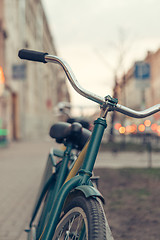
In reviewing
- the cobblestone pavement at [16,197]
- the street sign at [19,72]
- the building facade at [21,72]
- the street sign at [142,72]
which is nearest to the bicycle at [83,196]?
the cobblestone pavement at [16,197]

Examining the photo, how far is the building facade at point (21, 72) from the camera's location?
75.8 feet

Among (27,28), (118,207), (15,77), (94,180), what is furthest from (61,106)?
(27,28)

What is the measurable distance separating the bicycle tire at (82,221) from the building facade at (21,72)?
19.7 meters

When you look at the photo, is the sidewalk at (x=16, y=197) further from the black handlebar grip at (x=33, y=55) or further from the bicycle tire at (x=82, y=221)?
the black handlebar grip at (x=33, y=55)

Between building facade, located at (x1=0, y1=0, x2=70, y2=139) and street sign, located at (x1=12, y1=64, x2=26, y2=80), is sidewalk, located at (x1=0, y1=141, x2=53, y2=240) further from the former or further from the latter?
building facade, located at (x1=0, y1=0, x2=70, y2=139)

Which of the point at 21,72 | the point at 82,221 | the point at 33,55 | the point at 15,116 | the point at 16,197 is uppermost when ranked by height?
the point at 21,72

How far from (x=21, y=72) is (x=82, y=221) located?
20.6m

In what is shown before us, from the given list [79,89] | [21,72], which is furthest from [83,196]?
[21,72]

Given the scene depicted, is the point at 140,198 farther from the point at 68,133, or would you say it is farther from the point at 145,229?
the point at 68,133

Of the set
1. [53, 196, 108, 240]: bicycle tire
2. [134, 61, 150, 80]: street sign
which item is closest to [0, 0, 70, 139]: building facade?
[134, 61, 150, 80]: street sign

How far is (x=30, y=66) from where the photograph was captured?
1385 inches

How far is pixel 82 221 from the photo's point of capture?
1.92m

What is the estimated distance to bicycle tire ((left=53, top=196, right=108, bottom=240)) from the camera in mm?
1753

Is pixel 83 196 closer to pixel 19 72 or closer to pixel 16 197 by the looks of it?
pixel 16 197
